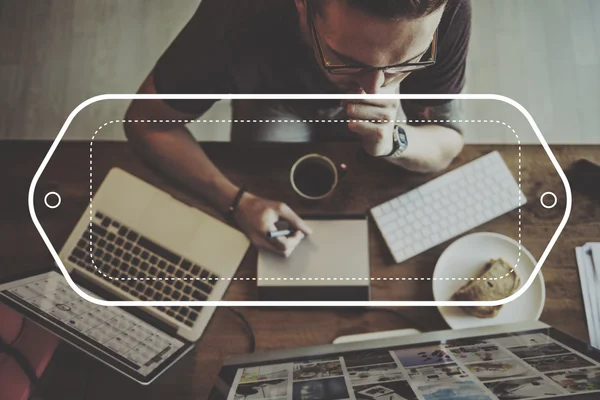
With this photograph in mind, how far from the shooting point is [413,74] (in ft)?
2.07

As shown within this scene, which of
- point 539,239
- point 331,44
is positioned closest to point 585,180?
point 539,239

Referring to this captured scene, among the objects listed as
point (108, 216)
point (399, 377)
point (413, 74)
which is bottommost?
point (399, 377)

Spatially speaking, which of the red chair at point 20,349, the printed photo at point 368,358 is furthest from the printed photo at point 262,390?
the red chair at point 20,349

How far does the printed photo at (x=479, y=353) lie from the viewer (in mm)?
620

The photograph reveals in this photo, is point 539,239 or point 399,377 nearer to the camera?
point 399,377

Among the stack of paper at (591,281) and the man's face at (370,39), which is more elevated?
the man's face at (370,39)

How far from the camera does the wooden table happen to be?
0.72 meters

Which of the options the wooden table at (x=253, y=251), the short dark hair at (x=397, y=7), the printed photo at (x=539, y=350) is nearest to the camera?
the short dark hair at (x=397, y=7)

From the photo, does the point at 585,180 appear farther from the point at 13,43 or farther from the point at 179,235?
the point at 13,43

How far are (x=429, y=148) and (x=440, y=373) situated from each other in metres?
0.35

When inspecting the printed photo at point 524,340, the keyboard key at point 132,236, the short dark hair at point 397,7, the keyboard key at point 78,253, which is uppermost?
the short dark hair at point 397,7

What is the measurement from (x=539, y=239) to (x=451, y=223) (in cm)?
15

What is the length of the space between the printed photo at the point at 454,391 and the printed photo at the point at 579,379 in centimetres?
10
